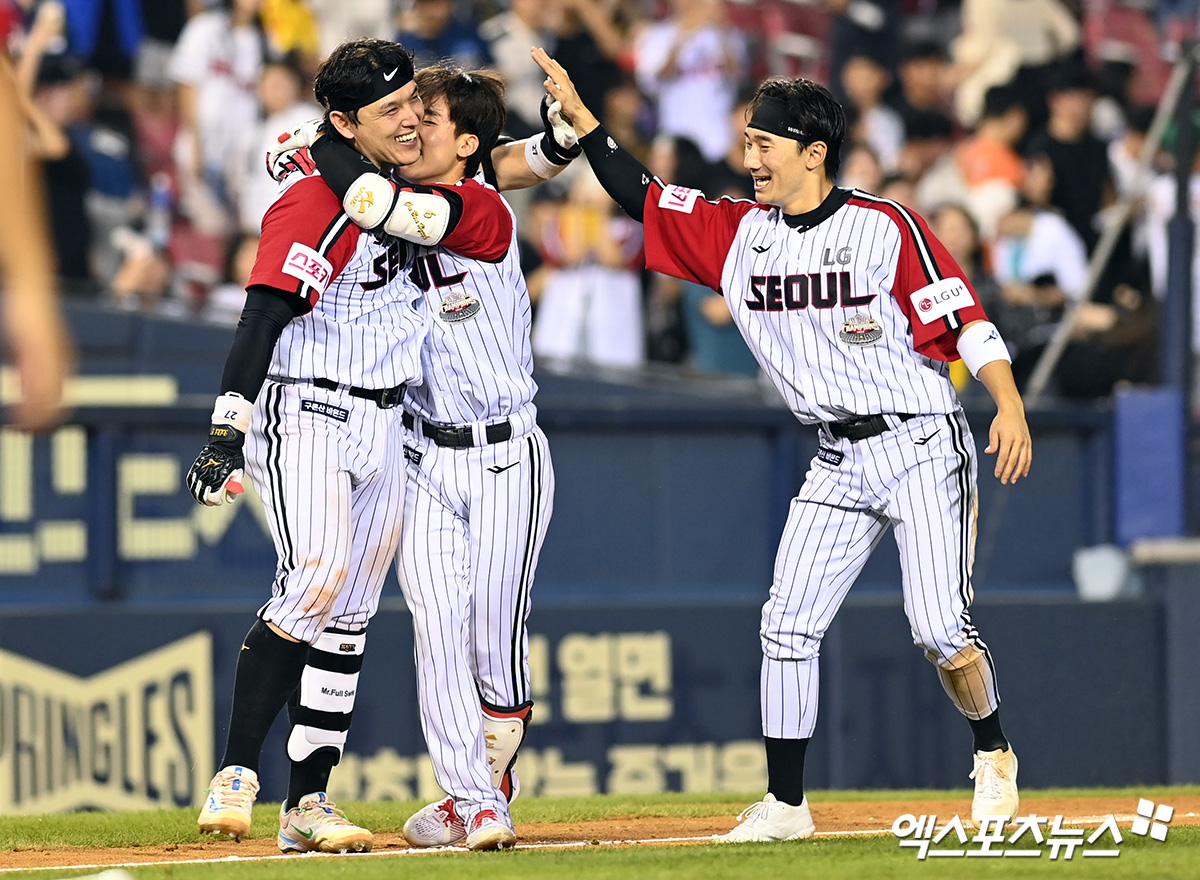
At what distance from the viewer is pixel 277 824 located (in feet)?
18.6

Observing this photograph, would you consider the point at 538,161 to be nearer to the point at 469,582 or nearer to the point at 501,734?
the point at 469,582

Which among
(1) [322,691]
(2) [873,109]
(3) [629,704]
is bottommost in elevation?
(3) [629,704]

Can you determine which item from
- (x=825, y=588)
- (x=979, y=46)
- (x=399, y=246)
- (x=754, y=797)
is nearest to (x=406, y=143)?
(x=399, y=246)

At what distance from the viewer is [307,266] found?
15.1 feet

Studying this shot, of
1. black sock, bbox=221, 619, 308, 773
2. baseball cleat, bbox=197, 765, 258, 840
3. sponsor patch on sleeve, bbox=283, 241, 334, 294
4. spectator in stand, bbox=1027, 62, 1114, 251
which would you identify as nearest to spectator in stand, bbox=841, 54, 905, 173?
spectator in stand, bbox=1027, 62, 1114, 251

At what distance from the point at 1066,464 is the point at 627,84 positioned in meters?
3.49

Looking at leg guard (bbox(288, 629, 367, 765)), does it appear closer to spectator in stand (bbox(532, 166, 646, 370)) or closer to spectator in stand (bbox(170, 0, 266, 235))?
spectator in stand (bbox(532, 166, 646, 370))

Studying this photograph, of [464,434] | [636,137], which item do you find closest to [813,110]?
[464,434]

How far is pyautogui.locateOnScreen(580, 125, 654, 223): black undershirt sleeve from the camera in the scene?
5.14 meters

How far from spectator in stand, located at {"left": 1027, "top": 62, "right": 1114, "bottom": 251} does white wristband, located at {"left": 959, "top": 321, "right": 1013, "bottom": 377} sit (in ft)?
17.9

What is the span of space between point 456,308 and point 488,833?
143cm

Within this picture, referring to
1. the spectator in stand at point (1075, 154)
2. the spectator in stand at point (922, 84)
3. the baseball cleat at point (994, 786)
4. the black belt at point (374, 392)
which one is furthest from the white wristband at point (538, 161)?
the spectator in stand at point (922, 84)

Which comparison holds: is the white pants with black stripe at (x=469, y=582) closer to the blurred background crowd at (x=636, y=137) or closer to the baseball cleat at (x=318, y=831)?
the baseball cleat at (x=318, y=831)

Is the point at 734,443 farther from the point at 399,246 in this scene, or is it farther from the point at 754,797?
the point at 399,246
